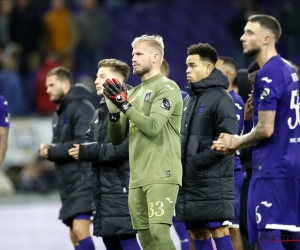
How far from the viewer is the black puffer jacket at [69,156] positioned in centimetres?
898

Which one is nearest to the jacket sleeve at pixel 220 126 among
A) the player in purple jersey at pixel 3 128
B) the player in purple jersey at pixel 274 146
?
the player in purple jersey at pixel 274 146

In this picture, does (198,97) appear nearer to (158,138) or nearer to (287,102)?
(158,138)

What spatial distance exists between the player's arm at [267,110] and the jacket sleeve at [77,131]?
2.92 m

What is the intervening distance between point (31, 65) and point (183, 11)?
12.3 ft

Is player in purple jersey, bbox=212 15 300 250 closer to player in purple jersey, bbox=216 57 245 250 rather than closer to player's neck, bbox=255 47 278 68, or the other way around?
player's neck, bbox=255 47 278 68

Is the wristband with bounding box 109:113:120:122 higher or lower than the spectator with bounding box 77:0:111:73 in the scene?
lower

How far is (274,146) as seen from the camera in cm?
641

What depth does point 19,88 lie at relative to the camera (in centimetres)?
1706

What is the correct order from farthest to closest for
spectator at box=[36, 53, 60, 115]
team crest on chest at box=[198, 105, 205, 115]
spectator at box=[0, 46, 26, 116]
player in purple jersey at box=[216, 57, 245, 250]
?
spectator at box=[36, 53, 60, 115], spectator at box=[0, 46, 26, 116], player in purple jersey at box=[216, 57, 245, 250], team crest on chest at box=[198, 105, 205, 115]

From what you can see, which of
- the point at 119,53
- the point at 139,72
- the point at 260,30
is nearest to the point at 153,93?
the point at 139,72

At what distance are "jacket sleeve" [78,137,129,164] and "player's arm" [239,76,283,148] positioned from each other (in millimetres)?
1902

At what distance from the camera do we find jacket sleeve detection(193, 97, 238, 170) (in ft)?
24.9

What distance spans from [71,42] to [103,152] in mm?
10622

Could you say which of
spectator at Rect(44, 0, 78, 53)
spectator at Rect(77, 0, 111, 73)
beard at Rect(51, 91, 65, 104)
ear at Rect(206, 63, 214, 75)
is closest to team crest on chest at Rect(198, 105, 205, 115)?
ear at Rect(206, 63, 214, 75)
